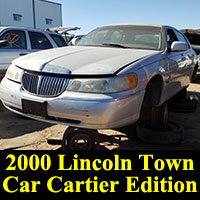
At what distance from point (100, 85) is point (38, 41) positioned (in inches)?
156

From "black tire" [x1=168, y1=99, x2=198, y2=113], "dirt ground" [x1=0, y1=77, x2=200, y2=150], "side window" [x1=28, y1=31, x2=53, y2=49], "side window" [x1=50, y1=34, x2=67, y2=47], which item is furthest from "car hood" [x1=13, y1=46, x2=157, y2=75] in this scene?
"side window" [x1=50, y1=34, x2=67, y2=47]

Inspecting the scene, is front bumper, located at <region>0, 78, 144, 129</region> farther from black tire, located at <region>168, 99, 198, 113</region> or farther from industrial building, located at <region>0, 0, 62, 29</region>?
industrial building, located at <region>0, 0, 62, 29</region>

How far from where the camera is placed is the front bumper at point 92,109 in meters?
2.01

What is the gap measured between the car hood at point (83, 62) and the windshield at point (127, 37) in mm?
502

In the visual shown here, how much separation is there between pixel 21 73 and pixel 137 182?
1652mm

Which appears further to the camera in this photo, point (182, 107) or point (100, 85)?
point (182, 107)

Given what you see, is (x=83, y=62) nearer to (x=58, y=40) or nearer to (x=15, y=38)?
(x=15, y=38)

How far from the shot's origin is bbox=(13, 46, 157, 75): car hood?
214 cm

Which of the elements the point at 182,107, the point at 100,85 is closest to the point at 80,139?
the point at 100,85

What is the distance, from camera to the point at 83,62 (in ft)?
7.53

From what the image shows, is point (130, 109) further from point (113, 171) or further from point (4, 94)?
point (4, 94)

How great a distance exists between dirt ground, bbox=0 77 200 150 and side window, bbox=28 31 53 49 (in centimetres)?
212

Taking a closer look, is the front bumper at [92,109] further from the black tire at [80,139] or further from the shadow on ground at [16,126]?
the shadow on ground at [16,126]

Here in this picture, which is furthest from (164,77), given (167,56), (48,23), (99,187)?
(48,23)
